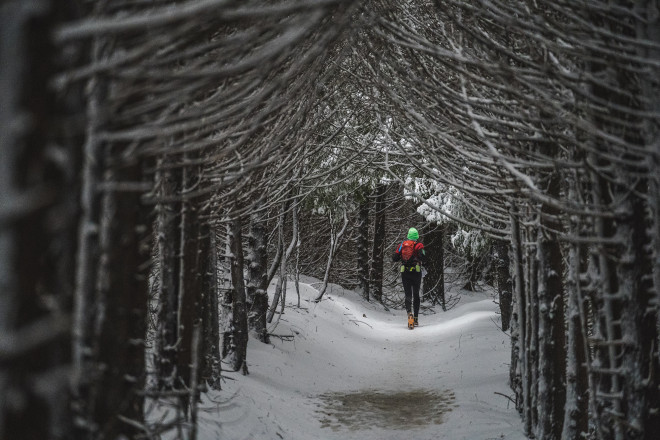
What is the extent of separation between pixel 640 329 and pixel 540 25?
5.74 ft

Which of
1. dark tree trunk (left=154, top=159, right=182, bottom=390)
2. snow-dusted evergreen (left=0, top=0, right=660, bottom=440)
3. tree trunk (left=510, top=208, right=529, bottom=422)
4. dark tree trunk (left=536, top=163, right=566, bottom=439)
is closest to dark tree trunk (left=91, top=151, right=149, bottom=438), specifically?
snow-dusted evergreen (left=0, top=0, right=660, bottom=440)

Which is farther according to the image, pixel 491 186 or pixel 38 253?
pixel 491 186

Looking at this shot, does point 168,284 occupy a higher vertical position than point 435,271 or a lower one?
higher

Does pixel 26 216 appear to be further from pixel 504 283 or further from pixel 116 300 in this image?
pixel 504 283

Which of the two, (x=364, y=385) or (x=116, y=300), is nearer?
(x=116, y=300)

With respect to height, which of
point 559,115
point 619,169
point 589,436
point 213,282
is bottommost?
point 589,436

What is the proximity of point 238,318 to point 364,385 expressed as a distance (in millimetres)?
2521

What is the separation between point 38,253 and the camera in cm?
144

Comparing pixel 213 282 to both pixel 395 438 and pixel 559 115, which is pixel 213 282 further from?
pixel 559 115

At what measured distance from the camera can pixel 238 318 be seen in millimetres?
8258

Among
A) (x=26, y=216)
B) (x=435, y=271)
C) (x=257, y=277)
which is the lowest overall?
(x=435, y=271)

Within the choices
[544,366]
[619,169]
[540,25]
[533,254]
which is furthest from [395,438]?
[540,25]

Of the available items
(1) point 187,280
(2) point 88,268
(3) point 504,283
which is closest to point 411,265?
(3) point 504,283

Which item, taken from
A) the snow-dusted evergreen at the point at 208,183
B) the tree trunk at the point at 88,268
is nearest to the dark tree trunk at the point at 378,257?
the snow-dusted evergreen at the point at 208,183
